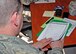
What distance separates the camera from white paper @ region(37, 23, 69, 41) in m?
1.92

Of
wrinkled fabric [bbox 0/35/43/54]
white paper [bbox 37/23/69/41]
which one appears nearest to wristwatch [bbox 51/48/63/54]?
white paper [bbox 37/23/69/41]

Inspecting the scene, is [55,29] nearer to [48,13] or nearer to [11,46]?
[48,13]

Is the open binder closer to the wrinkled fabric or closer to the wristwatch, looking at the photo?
the wristwatch

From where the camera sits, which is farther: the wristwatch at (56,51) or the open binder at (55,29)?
the open binder at (55,29)

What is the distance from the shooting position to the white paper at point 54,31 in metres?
1.92

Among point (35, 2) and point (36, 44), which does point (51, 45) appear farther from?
point (35, 2)

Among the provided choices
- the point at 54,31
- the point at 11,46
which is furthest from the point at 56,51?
the point at 11,46

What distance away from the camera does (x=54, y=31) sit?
6.48 feet

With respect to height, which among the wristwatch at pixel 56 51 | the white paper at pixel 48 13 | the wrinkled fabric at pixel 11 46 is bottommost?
the wristwatch at pixel 56 51

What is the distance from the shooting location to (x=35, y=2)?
2.45 metres

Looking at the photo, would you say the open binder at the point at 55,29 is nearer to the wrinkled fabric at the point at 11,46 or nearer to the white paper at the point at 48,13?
the white paper at the point at 48,13

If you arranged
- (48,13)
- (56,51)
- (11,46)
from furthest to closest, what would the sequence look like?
(48,13) → (56,51) → (11,46)

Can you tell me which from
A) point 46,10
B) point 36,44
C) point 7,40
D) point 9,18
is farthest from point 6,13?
point 46,10

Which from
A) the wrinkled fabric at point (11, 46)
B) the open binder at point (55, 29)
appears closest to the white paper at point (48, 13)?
the open binder at point (55, 29)
